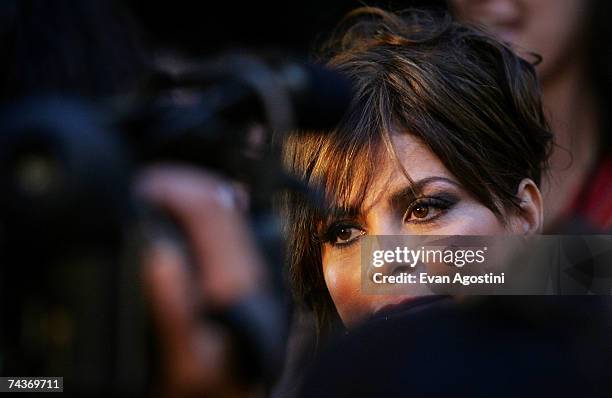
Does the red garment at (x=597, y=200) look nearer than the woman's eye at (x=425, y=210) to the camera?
No

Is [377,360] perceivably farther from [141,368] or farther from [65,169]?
[65,169]

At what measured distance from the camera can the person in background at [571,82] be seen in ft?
4.72

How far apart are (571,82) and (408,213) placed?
1.28ft

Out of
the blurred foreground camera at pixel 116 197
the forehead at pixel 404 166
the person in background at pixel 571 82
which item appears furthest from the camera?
the person in background at pixel 571 82

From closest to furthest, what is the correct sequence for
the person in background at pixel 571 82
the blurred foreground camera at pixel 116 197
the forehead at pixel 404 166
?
the blurred foreground camera at pixel 116 197
the forehead at pixel 404 166
the person in background at pixel 571 82

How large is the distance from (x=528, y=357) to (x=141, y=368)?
316 mm

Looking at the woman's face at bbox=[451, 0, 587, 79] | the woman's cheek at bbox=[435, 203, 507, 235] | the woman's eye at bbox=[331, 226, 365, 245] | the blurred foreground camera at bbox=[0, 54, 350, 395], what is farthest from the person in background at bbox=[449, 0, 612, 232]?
the blurred foreground camera at bbox=[0, 54, 350, 395]

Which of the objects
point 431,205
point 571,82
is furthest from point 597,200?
point 431,205

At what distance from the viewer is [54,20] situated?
1.04 metres

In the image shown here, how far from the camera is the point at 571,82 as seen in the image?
151 centimetres

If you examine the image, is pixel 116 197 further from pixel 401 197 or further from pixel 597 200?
pixel 597 200

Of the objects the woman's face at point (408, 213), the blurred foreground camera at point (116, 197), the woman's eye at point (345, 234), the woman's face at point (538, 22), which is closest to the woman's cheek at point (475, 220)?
the woman's face at point (408, 213)

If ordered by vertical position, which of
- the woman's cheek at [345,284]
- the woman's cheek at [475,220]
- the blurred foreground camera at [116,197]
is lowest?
the blurred foreground camera at [116,197]

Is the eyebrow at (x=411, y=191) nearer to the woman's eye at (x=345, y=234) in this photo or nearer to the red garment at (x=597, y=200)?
the woman's eye at (x=345, y=234)
